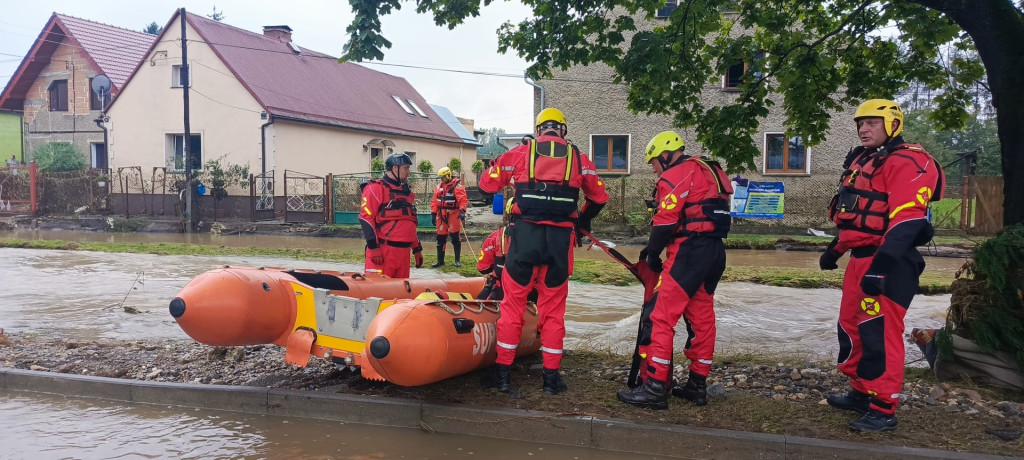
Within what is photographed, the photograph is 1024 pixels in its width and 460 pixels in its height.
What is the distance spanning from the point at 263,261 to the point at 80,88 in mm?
24708

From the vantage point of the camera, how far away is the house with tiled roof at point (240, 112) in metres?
27.2

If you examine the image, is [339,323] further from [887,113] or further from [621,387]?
[887,113]

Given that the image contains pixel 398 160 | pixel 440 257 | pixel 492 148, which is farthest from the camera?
pixel 492 148

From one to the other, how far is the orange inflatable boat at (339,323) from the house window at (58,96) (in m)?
33.9

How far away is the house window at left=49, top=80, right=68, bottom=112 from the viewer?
33.0 meters

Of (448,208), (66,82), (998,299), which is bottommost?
(998,299)

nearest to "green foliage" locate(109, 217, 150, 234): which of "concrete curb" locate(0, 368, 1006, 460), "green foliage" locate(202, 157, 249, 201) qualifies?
"green foliage" locate(202, 157, 249, 201)

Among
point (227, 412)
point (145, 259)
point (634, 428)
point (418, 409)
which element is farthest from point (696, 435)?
point (145, 259)

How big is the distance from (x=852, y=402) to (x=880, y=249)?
1.12 metres

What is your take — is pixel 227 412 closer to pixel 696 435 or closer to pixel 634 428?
pixel 634 428

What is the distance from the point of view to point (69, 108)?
108 feet

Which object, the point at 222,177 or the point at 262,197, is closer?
the point at 262,197

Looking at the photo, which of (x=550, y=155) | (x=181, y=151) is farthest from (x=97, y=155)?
(x=550, y=155)

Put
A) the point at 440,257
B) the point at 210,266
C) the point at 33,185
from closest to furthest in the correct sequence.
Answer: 1. the point at 210,266
2. the point at 440,257
3. the point at 33,185
